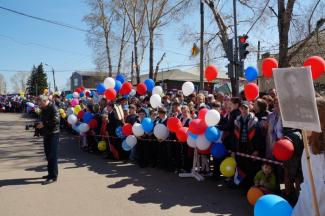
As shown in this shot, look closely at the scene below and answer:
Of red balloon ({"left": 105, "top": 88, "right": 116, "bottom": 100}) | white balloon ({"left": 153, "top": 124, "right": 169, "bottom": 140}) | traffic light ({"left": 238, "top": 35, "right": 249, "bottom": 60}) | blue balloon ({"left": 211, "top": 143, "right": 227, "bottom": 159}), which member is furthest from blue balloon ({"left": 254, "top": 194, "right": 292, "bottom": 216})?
traffic light ({"left": 238, "top": 35, "right": 249, "bottom": 60})

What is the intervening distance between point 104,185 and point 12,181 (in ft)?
7.06

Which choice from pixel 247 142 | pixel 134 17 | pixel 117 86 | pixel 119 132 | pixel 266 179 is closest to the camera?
pixel 266 179

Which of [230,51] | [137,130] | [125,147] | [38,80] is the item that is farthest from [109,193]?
[38,80]

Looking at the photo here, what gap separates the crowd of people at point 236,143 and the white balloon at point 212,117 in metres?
0.28

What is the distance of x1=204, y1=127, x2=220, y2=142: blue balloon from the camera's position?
7.20 m

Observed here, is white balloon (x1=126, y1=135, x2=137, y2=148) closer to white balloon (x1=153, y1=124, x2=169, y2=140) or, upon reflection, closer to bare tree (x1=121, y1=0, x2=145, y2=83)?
white balloon (x1=153, y1=124, x2=169, y2=140)

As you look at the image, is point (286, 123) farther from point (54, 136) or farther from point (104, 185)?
point (54, 136)

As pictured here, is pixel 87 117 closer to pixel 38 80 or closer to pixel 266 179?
pixel 266 179

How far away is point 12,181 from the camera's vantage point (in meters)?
7.98

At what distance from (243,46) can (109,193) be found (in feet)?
27.3

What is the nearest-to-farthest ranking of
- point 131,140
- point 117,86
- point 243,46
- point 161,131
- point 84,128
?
point 161,131 < point 131,140 < point 84,128 < point 117,86 < point 243,46

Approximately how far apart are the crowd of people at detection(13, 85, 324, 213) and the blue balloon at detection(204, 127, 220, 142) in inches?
8.6

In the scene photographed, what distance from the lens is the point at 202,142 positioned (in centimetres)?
739

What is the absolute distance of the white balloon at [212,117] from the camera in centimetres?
713
